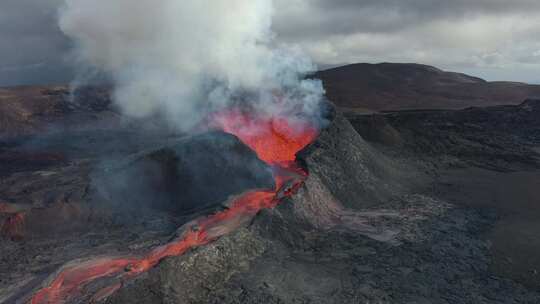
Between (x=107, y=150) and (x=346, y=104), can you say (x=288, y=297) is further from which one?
(x=346, y=104)

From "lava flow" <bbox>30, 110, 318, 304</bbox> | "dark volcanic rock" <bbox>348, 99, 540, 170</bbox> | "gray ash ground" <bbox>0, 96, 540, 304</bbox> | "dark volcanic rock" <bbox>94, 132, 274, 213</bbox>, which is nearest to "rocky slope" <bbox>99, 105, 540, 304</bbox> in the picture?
"gray ash ground" <bbox>0, 96, 540, 304</bbox>

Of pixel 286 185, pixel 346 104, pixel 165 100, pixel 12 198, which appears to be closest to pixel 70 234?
pixel 12 198

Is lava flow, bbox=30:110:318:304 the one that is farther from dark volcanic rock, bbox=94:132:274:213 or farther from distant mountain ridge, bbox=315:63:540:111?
distant mountain ridge, bbox=315:63:540:111

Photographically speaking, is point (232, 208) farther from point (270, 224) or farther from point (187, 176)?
point (187, 176)

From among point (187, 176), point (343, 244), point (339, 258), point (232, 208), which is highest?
point (187, 176)

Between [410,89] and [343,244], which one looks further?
[410,89]

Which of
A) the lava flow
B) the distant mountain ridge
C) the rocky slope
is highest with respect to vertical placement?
the distant mountain ridge

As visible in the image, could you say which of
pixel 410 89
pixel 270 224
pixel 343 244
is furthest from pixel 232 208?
pixel 410 89
